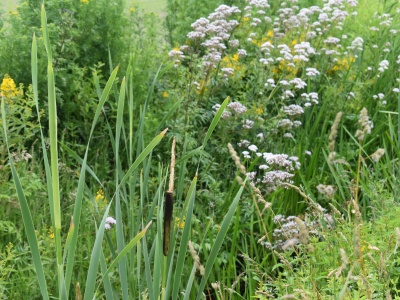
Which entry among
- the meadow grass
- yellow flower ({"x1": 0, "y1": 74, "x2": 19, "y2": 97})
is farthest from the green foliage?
yellow flower ({"x1": 0, "y1": 74, "x2": 19, "y2": 97})

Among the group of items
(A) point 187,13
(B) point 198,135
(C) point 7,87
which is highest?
(A) point 187,13

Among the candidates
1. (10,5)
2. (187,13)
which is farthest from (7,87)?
(10,5)

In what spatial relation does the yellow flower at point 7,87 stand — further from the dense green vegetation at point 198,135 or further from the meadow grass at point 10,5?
the meadow grass at point 10,5

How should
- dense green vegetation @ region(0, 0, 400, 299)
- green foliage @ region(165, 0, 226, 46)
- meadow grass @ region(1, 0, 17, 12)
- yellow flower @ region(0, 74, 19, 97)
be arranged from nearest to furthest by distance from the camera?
dense green vegetation @ region(0, 0, 400, 299), yellow flower @ region(0, 74, 19, 97), green foliage @ region(165, 0, 226, 46), meadow grass @ region(1, 0, 17, 12)

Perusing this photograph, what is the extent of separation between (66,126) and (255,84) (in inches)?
46.9

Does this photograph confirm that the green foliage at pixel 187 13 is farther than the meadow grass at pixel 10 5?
No

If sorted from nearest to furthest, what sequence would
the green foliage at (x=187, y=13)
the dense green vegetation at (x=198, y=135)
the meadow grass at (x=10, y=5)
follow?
the dense green vegetation at (x=198, y=135)
the green foliage at (x=187, y=13)
the meadow grass at (x=10, y=5)

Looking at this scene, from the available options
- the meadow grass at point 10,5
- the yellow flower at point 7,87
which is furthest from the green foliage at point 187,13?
the yellow flower at point 7,87

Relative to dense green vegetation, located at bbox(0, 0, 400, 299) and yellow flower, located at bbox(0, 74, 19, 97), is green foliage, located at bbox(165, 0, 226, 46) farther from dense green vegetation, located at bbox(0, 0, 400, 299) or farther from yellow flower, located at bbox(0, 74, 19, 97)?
yellow flower, located at bbox(0, 74, 19, 97)

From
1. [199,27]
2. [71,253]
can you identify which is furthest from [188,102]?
[71,253]

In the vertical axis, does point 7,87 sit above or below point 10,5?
below

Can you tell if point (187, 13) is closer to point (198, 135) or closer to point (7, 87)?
point (198, 135)

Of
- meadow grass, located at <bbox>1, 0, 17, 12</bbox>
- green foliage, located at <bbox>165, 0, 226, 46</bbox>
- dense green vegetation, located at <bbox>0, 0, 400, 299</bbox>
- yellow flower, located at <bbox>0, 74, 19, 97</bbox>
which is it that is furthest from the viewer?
meadow grass, located at <bbox>1, 0, 17, 12</bbox>

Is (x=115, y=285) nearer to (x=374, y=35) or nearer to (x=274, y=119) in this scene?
(x=274, y=119)
